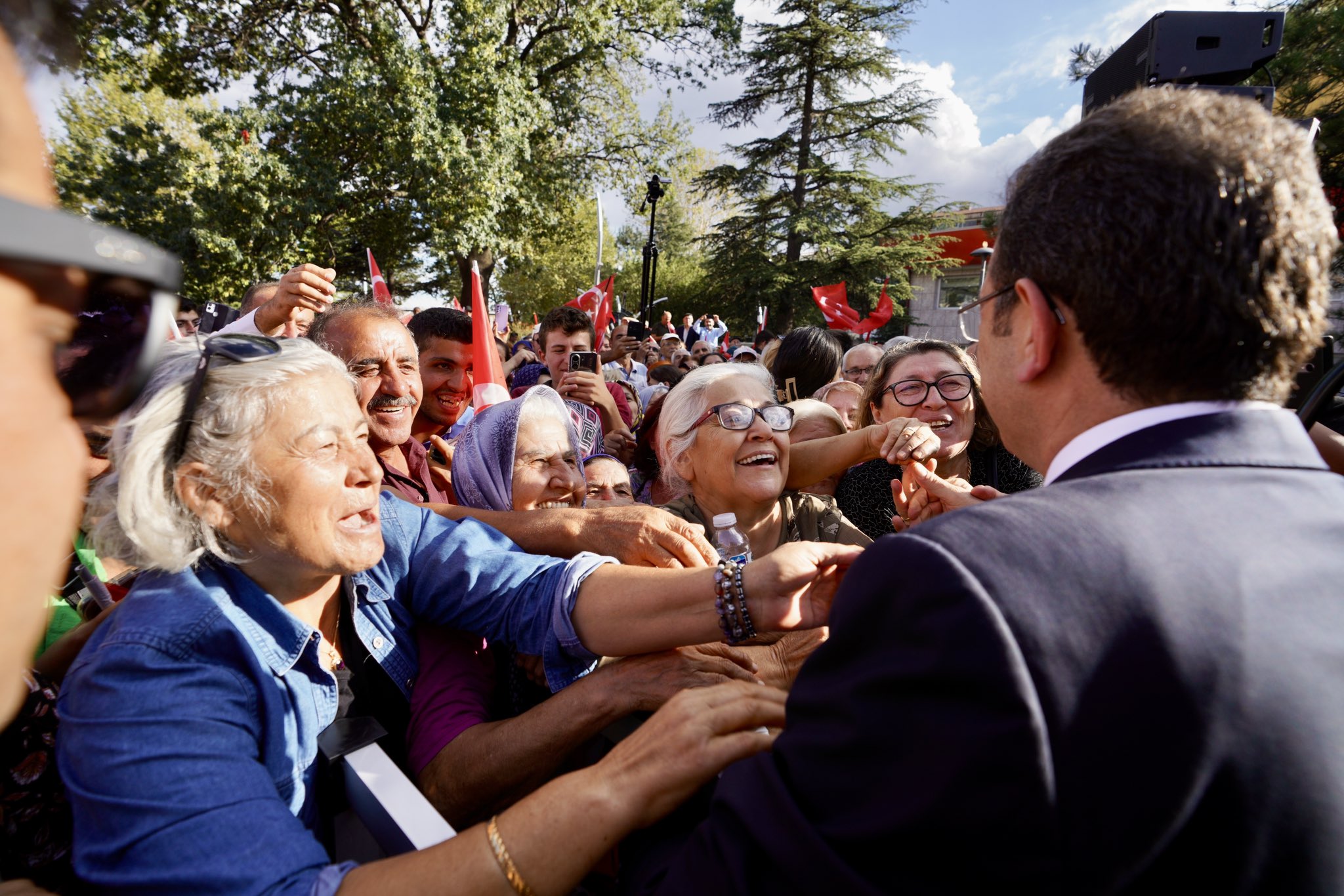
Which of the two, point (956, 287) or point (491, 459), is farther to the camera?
point (956, 287)

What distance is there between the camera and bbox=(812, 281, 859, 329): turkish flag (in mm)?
11688

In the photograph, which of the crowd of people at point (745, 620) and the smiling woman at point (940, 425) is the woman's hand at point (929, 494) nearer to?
the crowd of people at point (745, 620)

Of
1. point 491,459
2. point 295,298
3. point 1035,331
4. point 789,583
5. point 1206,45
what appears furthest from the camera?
point 295,298

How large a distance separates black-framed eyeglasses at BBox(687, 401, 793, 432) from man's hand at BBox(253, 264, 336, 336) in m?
2.23

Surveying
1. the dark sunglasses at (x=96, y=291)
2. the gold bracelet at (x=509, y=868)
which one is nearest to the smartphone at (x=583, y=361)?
the gold bracelet at (x=509, y=868)

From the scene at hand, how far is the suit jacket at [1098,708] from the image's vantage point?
846mm

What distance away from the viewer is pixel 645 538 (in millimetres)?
2160

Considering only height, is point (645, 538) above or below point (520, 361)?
below

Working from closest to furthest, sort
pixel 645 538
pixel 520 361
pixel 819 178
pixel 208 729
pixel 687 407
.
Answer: pixel 208 729, pixel 645 538, pixel 687 407, pixel 520 361, pixel 819 178

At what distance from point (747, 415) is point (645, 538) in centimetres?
94

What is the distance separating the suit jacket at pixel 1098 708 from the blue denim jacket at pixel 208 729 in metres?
1.02

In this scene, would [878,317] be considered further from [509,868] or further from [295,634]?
[509,868]

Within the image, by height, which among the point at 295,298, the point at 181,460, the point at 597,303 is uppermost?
the point at 597,303

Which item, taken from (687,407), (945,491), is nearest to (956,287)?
(687,407)
